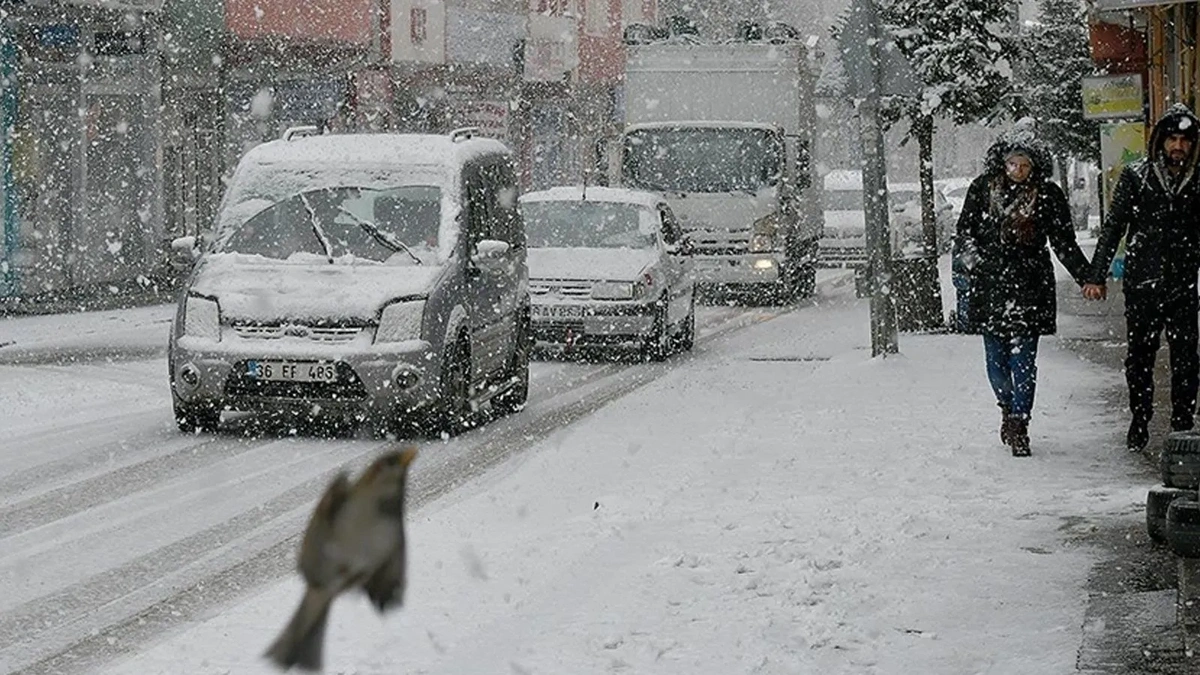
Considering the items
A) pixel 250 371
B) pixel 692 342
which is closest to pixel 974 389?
pixel 250 371

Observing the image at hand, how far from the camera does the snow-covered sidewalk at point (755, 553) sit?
19.2ft

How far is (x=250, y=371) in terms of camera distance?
40.2 feet

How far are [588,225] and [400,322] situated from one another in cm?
840

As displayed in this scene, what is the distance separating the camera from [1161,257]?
10.4m

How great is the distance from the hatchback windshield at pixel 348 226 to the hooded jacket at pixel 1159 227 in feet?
14.5

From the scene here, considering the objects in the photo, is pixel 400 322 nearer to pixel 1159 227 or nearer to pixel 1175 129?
pixel 1159 227

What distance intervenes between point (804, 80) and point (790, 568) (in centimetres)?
2329

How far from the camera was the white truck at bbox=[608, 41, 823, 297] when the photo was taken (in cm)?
2756

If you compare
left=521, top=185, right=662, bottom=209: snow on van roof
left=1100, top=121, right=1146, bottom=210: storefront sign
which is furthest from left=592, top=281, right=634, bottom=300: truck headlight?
left=1100, top=121, right=1146, bottom=210: storefront sign

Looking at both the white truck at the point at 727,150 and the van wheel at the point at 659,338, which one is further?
the white truck at the point at 727,150

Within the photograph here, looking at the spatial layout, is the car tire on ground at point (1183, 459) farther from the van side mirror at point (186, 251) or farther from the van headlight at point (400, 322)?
the van side mirror at point (186, 251)

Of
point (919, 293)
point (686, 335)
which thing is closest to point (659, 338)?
point (686, 335)

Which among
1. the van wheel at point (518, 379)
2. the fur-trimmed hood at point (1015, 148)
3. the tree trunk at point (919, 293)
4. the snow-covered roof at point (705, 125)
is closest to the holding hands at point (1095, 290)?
the fur-trimmed hood at point (1015, 148)

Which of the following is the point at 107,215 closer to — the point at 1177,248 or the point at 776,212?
the point at 776,212
